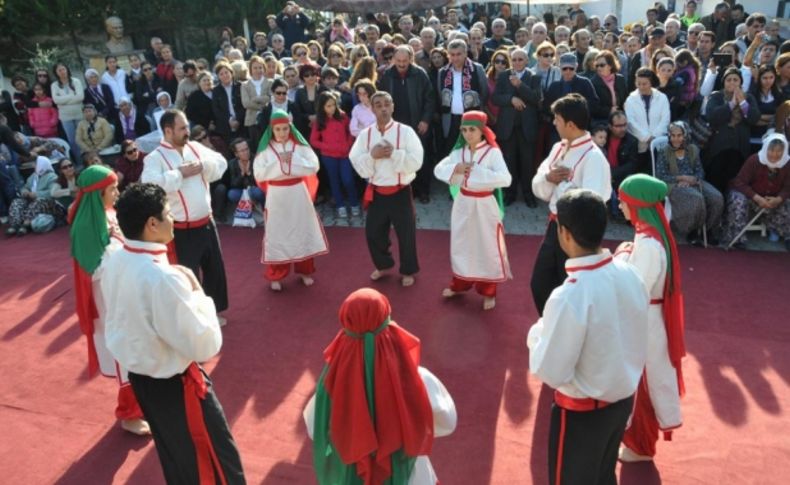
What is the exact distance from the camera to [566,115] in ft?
14.5

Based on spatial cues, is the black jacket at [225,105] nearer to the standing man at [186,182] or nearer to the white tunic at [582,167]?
the standing man at [186,182]

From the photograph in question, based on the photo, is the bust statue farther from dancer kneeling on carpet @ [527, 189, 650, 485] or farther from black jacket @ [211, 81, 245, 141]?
dancer kneeling on carpet @ [527, 189, 650, 485]

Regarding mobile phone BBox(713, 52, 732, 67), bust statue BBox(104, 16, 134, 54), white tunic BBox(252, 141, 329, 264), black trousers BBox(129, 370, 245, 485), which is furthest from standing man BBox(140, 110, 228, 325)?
bust statue BBox(104, 16, 134, 54)

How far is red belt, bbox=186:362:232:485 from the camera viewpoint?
319 cm

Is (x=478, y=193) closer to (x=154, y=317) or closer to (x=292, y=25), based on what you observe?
(x=154, y=317)

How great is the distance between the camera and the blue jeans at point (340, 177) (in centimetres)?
816

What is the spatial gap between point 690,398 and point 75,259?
162 inches

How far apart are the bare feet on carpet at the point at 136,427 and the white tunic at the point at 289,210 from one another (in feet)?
7.19

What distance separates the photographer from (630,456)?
380cm

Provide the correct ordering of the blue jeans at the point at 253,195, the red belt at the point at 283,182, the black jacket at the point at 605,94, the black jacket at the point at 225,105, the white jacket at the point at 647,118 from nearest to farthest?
the red belt at the point at 283,182 → the white jacket at the point at 647,118 → the black jacket at the point at 605,94 → the blue jeans at the point at 253,195 → the black jacket at the point at 225,105

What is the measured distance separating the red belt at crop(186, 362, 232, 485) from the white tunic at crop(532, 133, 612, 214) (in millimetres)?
2536

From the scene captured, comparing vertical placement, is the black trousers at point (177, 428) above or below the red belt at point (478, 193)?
below

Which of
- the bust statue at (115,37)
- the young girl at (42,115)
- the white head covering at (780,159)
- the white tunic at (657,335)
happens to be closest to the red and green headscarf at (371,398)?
the white tunic at (657,335)

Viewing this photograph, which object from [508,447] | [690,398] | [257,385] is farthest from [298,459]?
[690,398]
